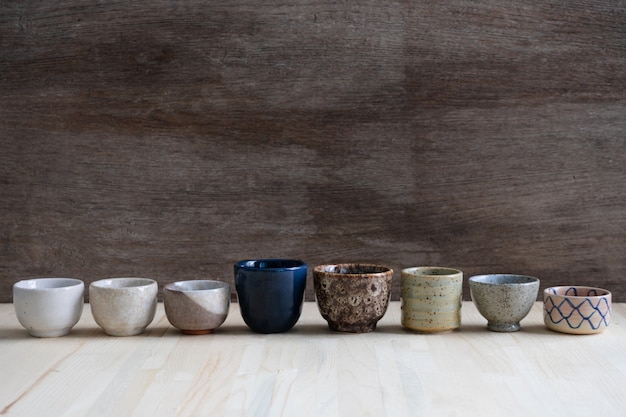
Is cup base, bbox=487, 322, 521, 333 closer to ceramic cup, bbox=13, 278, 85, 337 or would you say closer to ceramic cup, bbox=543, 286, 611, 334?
ceramic cup, bbox=543, 286, 611, 334

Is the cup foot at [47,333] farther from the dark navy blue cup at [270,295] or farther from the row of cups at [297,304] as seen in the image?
the dark navy blue cup at [270,295]

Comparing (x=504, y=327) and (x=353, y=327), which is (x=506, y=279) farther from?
(x=353, y=327)

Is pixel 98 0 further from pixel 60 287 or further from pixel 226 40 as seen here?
pixel 60 287

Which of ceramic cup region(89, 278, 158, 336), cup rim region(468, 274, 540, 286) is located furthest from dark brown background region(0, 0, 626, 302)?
ceramic cup region(89, 278, 158, 336)

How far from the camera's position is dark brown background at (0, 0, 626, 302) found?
1.28 meters

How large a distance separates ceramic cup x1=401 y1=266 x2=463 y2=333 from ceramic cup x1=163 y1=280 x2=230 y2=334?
10.9 inches

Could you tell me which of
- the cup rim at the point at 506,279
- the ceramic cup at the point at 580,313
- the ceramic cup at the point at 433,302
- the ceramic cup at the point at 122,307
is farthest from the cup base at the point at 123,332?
the ceramic cup at the point at 580,313

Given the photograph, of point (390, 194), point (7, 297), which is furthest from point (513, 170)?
point (7, 297)

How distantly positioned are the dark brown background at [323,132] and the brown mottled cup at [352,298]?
24cm

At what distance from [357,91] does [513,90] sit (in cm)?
27

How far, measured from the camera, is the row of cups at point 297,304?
1043 millimetres

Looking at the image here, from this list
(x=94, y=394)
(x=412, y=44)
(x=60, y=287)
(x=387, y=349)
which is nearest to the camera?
(x=94, y=394)

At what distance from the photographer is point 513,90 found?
1281 millimetres

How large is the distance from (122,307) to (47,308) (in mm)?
104
